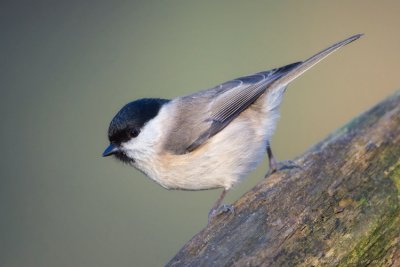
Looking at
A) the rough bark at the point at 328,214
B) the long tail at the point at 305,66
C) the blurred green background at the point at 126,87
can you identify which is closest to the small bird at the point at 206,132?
the long tail at the point at 305,66

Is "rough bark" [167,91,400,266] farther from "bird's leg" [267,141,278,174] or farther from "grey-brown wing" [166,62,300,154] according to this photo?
"grey-brown wing" [166,62,300,154]

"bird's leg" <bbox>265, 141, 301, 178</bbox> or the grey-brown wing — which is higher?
the grey-brown wing

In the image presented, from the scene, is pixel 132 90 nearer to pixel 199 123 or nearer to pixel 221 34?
pixel 221 34

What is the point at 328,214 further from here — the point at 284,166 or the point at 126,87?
the point at 126,87

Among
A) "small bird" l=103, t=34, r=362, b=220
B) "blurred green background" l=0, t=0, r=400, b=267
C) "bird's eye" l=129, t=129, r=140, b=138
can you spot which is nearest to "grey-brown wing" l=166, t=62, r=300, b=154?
"small bird" l=103, t=34, r=362, b=220

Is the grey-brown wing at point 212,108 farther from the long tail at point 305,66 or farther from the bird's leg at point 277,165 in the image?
the bird's leg at point 277,165

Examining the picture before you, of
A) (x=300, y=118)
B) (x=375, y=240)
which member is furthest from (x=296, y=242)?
(x=300, y=118)
